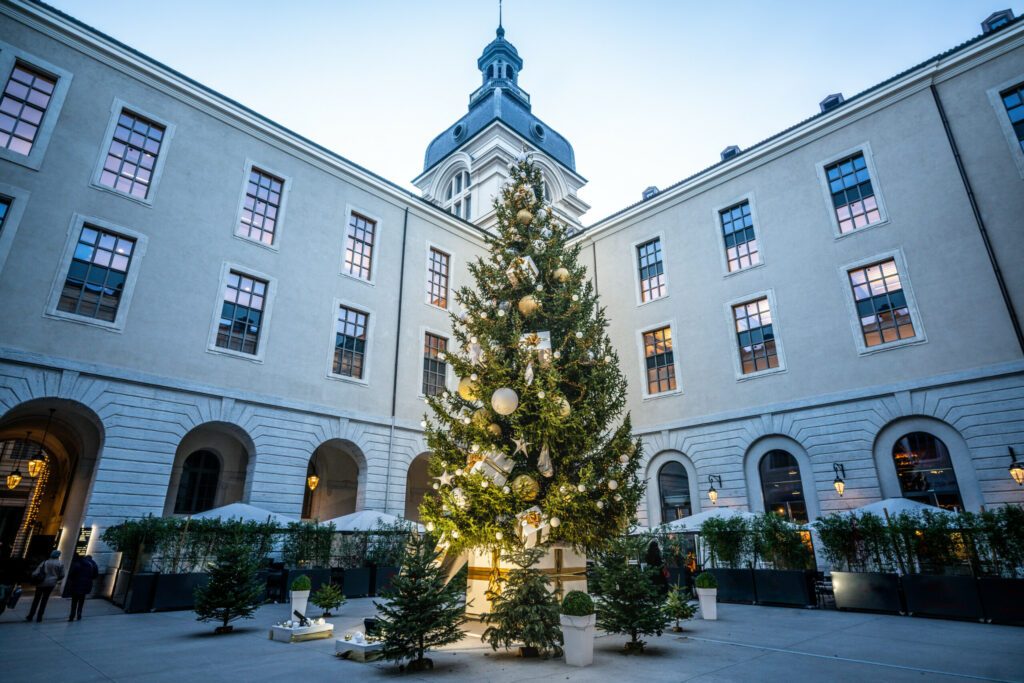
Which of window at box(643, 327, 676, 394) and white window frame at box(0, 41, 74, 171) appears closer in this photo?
white window frame at box(0, 41, 74, 171)

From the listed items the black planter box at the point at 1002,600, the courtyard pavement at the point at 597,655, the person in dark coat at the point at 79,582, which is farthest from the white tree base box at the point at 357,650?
the black planter box at the point at 1002,600

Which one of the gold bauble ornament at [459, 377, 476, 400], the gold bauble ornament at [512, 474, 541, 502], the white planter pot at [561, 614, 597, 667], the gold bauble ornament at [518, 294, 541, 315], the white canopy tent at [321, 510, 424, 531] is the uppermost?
the gold bauble ornament at [518, 294, 541, 315]

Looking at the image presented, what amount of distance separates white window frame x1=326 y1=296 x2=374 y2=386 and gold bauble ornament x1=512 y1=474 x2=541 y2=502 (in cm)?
1237

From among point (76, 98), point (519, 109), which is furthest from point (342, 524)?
point (519, 109)

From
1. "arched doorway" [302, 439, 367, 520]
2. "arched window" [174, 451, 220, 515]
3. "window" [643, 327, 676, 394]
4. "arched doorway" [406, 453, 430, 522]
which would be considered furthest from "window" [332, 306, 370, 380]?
"window" [643, 327, 676, 394]

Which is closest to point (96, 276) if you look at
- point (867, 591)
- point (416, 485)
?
point (416, 485)

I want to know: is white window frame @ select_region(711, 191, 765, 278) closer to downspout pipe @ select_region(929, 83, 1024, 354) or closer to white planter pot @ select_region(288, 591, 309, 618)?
downspout pipe @ select_region(929, 83, 1024, 354)

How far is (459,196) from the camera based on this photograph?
119 feet

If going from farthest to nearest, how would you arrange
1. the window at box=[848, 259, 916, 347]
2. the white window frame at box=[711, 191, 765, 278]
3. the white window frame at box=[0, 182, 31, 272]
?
the white window frame at box=[711, 191, 765, 278] < the window at box=[848, 259, 916, 347] < the white window frame at box=[0, 182, 31, 272]

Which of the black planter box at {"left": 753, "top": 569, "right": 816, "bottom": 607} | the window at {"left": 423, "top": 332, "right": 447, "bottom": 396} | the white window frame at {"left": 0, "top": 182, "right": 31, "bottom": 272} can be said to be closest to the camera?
the black planter box at {"left": 753, "top": 569, "right": 816, "bottom": 607}

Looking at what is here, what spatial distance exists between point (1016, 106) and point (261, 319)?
927 inches

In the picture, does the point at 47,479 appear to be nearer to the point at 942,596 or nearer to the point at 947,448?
the point at 942,596

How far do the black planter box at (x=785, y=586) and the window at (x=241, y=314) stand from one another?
52.5 feet

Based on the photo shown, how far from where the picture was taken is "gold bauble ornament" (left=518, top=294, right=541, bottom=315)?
9.15 metres
